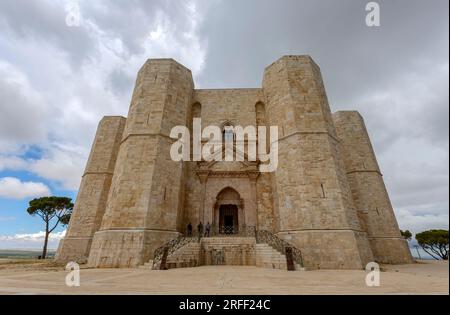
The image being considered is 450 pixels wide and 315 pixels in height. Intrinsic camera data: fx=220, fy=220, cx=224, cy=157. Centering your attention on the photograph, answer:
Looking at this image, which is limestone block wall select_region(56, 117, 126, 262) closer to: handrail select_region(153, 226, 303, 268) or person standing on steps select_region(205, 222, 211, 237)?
handrail select_region(153, 226, 303, 268)

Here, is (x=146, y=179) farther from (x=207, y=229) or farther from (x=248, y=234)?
(x=248, y=234)

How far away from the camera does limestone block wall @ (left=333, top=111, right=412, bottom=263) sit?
16953 mm

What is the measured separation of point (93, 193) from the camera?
19016 mm

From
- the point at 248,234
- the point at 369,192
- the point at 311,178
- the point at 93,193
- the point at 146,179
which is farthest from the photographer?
the point at 93,193

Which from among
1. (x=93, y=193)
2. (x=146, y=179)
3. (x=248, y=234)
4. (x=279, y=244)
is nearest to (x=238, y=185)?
(x=248, y=234)

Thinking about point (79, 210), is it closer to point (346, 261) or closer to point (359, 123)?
point (346, 261)

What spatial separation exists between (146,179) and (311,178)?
10.4m

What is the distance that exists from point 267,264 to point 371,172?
1412 cm

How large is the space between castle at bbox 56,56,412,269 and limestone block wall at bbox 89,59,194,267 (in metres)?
0.06

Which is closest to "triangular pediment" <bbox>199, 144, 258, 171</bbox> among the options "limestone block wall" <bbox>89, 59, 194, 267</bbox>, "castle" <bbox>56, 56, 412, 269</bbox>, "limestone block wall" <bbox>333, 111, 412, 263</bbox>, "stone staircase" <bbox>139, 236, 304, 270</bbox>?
"castle" <bbox>56, 56, 412, 269</bbox>

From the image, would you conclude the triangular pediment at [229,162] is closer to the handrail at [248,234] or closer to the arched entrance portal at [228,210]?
the arched entrance portal at [228,210]

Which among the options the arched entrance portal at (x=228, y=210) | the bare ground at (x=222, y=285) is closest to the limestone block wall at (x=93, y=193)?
the arched entrance portal at (x=228, y=210)
